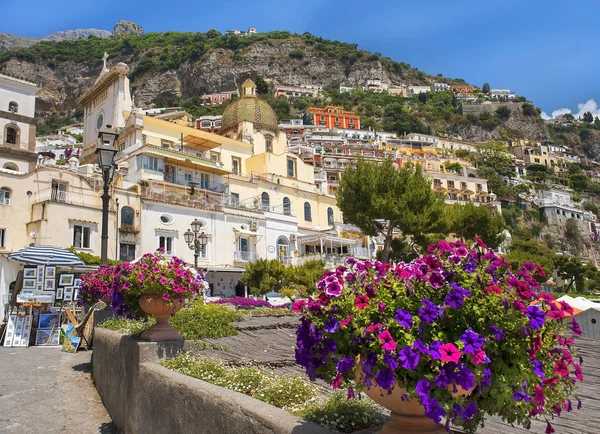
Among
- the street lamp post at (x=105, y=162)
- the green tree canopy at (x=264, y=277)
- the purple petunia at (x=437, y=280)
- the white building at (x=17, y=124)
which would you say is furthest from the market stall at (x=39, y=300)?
the white building at (x=17, y=124)

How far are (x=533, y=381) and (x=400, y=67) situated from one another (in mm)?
200142

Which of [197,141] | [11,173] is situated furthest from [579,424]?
[197,141]

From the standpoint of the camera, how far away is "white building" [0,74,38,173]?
36.3 meters

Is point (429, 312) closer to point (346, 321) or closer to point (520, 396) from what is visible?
point (346, 321)

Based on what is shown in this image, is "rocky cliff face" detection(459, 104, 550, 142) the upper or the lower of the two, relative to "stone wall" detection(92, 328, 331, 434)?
upper

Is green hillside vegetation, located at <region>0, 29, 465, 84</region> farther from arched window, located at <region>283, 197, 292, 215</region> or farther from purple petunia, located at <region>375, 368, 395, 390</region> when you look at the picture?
purple petunia, located at <region>375, 368, 395, 390</region>

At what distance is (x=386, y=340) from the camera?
242 cm

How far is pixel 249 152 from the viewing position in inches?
1885

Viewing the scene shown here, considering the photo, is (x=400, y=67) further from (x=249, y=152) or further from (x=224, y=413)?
(x=224, y=413)

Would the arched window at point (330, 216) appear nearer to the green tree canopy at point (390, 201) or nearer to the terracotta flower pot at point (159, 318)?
the green tree canopy at point (390, 201)

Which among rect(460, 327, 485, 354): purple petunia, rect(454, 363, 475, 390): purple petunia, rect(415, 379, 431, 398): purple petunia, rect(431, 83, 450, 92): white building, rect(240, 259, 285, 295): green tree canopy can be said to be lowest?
rect(415, 379, 431, 398): purple petunia

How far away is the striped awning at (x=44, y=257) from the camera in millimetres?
16359

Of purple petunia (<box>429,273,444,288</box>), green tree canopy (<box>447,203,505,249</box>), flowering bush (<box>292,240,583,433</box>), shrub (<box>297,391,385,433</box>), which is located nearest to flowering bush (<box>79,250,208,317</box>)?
shrub (<box>297,391,385,433</box>)

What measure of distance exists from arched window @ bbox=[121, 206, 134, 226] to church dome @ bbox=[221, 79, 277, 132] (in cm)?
2216
